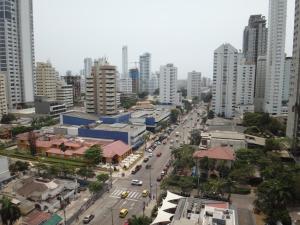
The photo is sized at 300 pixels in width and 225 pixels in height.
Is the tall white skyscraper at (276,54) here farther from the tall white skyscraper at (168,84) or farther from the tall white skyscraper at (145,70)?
the tall white skyscraper at (145,70)

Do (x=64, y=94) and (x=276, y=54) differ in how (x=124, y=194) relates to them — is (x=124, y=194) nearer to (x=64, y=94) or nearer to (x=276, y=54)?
(x=276, y=54)

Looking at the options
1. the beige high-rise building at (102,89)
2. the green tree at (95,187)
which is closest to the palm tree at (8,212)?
the green tree at (95,187)

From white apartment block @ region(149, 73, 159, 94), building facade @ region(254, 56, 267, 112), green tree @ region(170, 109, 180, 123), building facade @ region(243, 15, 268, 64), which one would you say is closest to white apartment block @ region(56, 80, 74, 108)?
green tree @ region(170, 109, 180, 123)

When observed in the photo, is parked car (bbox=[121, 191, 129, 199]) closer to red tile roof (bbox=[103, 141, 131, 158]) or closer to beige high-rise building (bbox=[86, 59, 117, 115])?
red tile roof (bbox=[103, 141, 131, 158])

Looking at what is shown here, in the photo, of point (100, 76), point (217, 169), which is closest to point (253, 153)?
point (217, 169)

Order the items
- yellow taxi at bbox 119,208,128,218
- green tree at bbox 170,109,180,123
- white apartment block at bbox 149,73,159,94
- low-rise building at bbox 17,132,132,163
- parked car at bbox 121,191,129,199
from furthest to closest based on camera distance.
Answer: white apartment block at bbox 149,73,159,94 < green tree at bbox 170,109,180,123 < low-rise building at bbox 17,132,132,163 < parked car at bbox 121,191,129,199 < yellow taxi at bbox 119,208,128,218

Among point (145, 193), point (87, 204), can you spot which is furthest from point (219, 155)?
point (87, 204)
